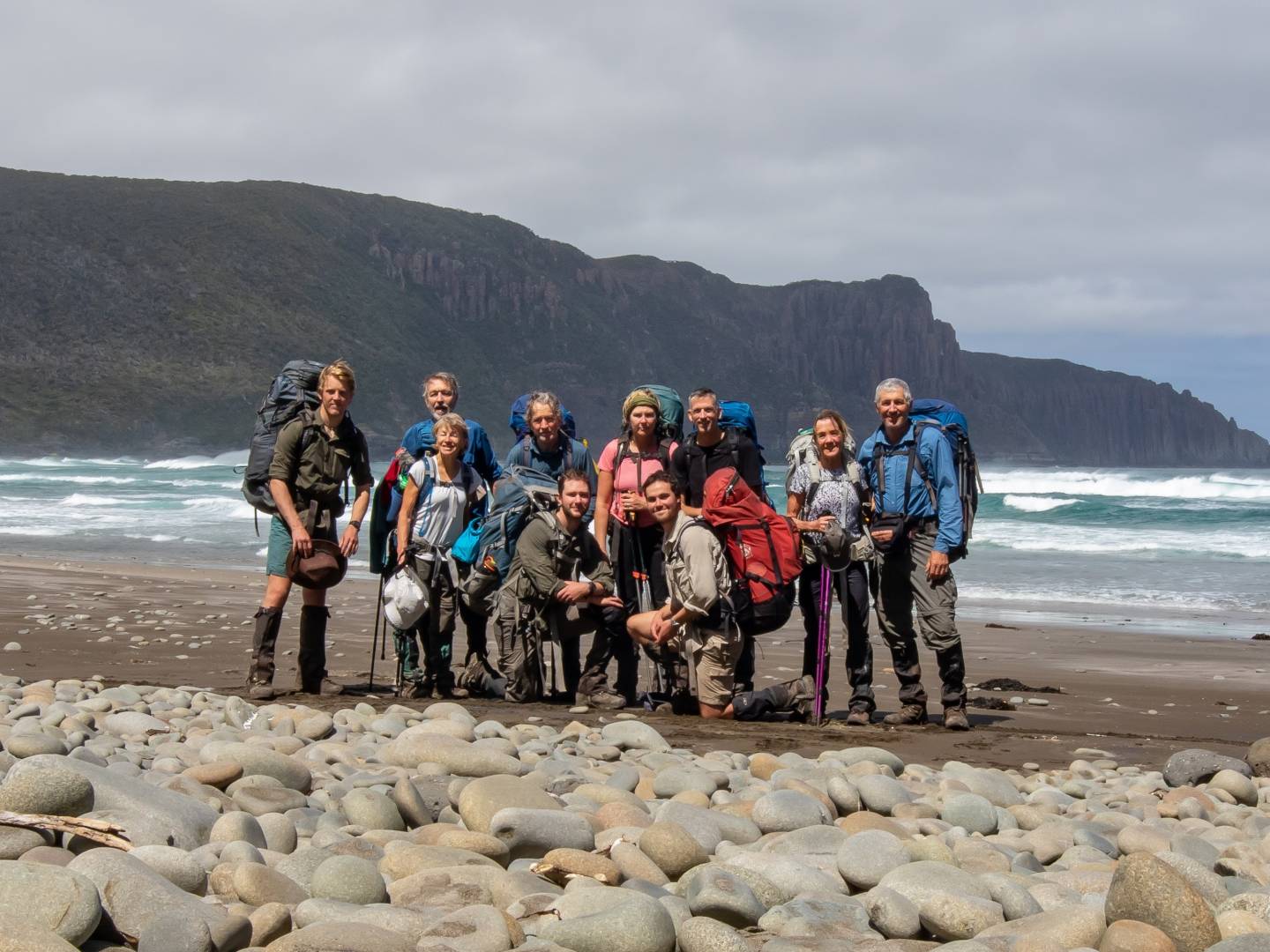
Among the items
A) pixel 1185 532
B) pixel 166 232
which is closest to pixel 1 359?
pixel 166 232

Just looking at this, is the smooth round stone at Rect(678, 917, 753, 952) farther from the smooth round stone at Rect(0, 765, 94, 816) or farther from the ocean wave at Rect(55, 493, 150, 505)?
the ocean wave at Rect(55, 493, 150, 505)

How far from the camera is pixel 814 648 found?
718 cm

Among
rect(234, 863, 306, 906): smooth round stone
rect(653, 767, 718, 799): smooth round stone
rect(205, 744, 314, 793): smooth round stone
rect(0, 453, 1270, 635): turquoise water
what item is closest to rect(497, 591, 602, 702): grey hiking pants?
rect(653, 767, 718, 799): smooth round stone

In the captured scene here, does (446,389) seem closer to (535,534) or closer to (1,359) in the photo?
(535,534)

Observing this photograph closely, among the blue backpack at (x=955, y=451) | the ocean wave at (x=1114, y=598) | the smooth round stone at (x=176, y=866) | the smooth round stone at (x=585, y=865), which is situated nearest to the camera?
the smooth round stone at (x=176, y=866)

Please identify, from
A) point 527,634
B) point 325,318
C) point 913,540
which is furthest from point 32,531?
→ point 325,318

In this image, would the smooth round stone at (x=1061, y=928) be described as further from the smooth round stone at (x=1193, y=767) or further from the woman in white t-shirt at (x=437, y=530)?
the woman in white t-shirt at (x=437, y=530)

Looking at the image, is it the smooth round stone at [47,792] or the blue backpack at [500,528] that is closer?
the smooth round stone at [47,792]

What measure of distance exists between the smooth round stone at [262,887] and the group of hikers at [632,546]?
3.62 m

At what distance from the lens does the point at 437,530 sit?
7.17m

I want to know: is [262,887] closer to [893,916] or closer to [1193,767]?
[893,916]

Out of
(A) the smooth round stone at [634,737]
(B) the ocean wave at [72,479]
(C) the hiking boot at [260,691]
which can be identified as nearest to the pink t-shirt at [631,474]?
(A) the smooth round stone at [634,737]

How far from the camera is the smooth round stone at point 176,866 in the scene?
2.99 meters

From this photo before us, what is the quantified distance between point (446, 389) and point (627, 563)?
1401mm
